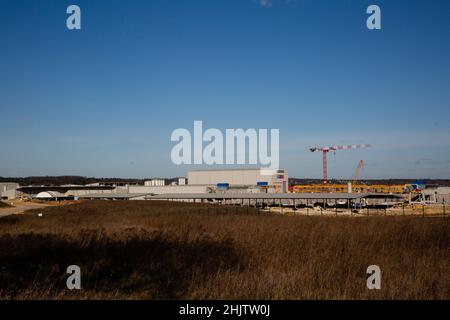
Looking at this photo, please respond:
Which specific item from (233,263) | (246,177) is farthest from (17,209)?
(246,177)

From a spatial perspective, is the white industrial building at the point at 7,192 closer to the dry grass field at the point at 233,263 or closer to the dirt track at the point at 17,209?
the dirt track at the point at 17,209

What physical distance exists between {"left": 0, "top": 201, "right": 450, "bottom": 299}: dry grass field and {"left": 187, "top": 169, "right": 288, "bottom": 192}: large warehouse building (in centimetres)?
10055

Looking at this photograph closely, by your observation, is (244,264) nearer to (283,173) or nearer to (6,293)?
(6,293)

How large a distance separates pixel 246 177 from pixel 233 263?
10914 cm

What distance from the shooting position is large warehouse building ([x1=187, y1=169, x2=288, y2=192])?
11555 cm

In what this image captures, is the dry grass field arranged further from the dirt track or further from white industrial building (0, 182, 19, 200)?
white industrial building (0, 182, 19, 200)

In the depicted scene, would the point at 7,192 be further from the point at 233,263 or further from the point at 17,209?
the point at 233,263

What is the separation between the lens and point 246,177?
119062 millimetres

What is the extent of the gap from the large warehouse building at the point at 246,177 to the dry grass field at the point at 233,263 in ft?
330

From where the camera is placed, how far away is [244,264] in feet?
32.8

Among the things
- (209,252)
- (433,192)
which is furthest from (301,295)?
(433,192)

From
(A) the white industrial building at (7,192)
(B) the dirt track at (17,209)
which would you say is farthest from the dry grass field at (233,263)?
(A) the white industrial building at (7,192)

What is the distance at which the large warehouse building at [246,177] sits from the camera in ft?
379
